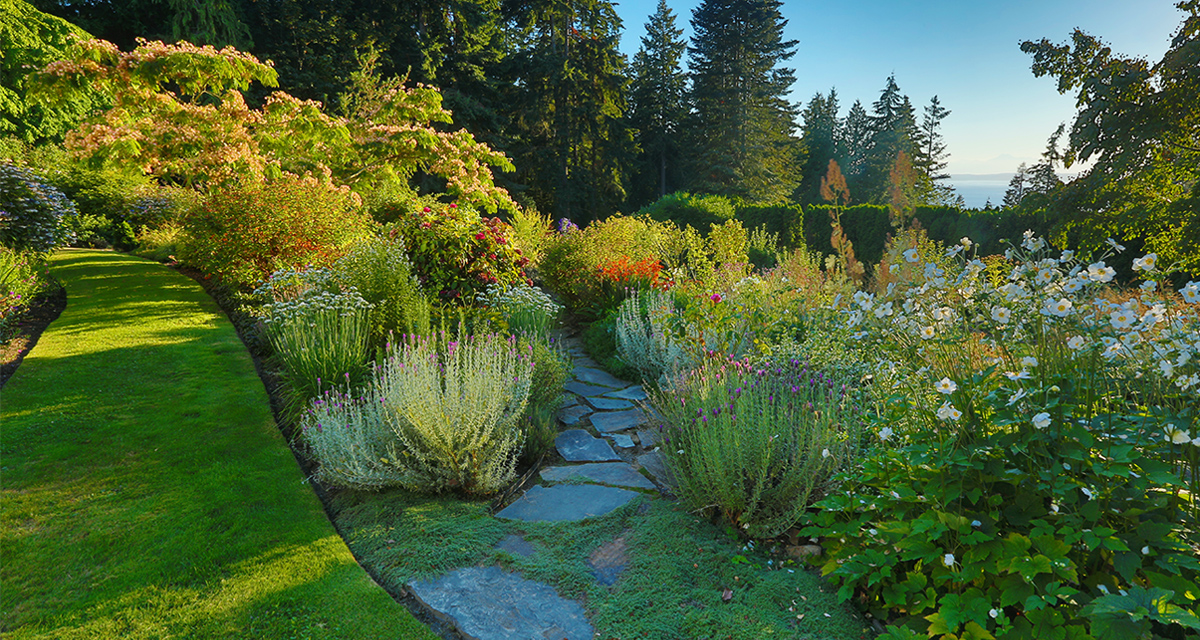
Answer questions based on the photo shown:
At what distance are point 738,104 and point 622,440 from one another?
83.5 ft

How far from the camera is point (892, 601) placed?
1.87 m

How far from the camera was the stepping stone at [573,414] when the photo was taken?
402 centimetres

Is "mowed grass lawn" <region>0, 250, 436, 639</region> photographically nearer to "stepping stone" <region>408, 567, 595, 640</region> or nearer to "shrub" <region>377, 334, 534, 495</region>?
"stepping stone" <region>408, 567, 595, 640</region>

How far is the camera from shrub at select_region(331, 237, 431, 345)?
4.60 meters

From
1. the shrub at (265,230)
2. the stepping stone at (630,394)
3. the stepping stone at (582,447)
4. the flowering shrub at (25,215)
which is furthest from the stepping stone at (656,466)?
the flowering shrub at (25,215)

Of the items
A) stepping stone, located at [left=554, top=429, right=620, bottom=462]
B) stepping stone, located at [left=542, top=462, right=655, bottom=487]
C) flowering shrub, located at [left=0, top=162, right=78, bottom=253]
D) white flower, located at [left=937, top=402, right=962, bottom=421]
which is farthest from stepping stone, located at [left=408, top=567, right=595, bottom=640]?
flowering shrub, located at [left=0, top=162, right=78, bottom=253]

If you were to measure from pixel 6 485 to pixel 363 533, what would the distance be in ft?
6.44

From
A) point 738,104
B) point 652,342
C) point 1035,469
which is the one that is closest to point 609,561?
point 1035,469

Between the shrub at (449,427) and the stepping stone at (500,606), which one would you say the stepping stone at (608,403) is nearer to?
the shrub at (449,427)

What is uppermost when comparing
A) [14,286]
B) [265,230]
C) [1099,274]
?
[265,230]

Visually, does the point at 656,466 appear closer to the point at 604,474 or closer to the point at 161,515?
the point at 604,474

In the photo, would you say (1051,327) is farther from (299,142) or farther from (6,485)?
(299,142)

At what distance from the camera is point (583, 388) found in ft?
15.7

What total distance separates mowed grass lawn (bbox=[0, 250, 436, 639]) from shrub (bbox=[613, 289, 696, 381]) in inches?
106
